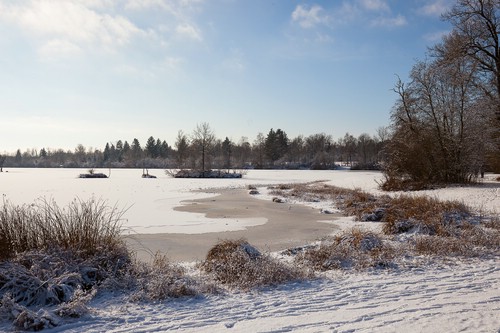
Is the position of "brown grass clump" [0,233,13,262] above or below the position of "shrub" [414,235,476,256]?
above

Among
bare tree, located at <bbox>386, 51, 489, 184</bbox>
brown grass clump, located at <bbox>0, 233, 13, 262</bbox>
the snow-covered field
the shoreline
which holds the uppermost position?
bare tree, located at <bbox>386, 51, 489, 184</bbox>

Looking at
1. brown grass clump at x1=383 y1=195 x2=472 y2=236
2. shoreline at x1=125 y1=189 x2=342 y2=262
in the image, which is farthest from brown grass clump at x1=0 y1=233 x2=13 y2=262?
brown grass clump at x1=383 y1=195 x2=472 y2=236

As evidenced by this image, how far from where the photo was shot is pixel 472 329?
4.13 m

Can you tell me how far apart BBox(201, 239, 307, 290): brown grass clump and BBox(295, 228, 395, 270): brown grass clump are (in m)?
0.97

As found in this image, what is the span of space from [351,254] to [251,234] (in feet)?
15.5

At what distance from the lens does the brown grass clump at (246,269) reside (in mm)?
6109

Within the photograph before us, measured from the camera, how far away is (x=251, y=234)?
12055 mm

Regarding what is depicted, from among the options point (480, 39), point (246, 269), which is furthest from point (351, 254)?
point (480, 39)

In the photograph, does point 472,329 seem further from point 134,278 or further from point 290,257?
point 134,278

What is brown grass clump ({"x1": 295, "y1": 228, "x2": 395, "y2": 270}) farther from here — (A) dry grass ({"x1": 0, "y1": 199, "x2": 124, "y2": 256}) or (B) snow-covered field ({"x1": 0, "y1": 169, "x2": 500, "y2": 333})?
(A) dry grass ({"x1": 0, "y1": 199, "x2": 124, "y2": 256})

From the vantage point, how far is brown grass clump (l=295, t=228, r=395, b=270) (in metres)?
7.26

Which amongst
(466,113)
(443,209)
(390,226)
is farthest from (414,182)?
(390,226)

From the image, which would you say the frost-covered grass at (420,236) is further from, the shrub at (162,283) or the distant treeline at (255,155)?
the distant treeline at (255,155)

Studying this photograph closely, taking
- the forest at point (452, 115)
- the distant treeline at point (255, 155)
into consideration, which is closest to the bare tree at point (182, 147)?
the distant treeline at point (255, 155)
